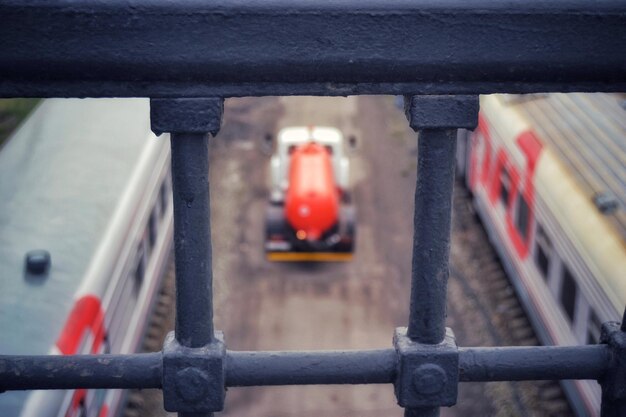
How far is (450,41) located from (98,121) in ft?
29.7

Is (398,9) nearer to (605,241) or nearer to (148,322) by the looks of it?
(605,241)

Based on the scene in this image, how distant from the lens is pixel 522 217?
11.1 meters

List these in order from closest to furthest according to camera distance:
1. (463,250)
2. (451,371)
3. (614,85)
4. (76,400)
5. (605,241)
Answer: (614,85)
(451,371)
(76,400)
(605,241)
(463,250)

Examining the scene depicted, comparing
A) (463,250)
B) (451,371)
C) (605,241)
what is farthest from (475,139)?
(451,371)

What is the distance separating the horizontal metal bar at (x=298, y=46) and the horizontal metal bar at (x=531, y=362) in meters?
0.71

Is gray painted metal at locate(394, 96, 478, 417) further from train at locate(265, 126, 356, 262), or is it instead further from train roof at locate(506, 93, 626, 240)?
train at locate(265, 126, 356, 262)

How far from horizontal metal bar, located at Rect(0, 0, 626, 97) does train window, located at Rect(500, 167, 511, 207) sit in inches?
391

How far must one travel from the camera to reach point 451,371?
222 centimetres

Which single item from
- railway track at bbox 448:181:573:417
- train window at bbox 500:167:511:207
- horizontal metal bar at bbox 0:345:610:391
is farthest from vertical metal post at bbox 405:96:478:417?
train window at bbox 500:167:511:207

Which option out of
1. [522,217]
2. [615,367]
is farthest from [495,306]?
[615,367]

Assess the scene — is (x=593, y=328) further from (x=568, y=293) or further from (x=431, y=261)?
(x=431, y=261)

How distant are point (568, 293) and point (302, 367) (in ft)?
25.1

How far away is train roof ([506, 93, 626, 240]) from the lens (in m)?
8.95

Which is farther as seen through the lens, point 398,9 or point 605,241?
point 605,241
